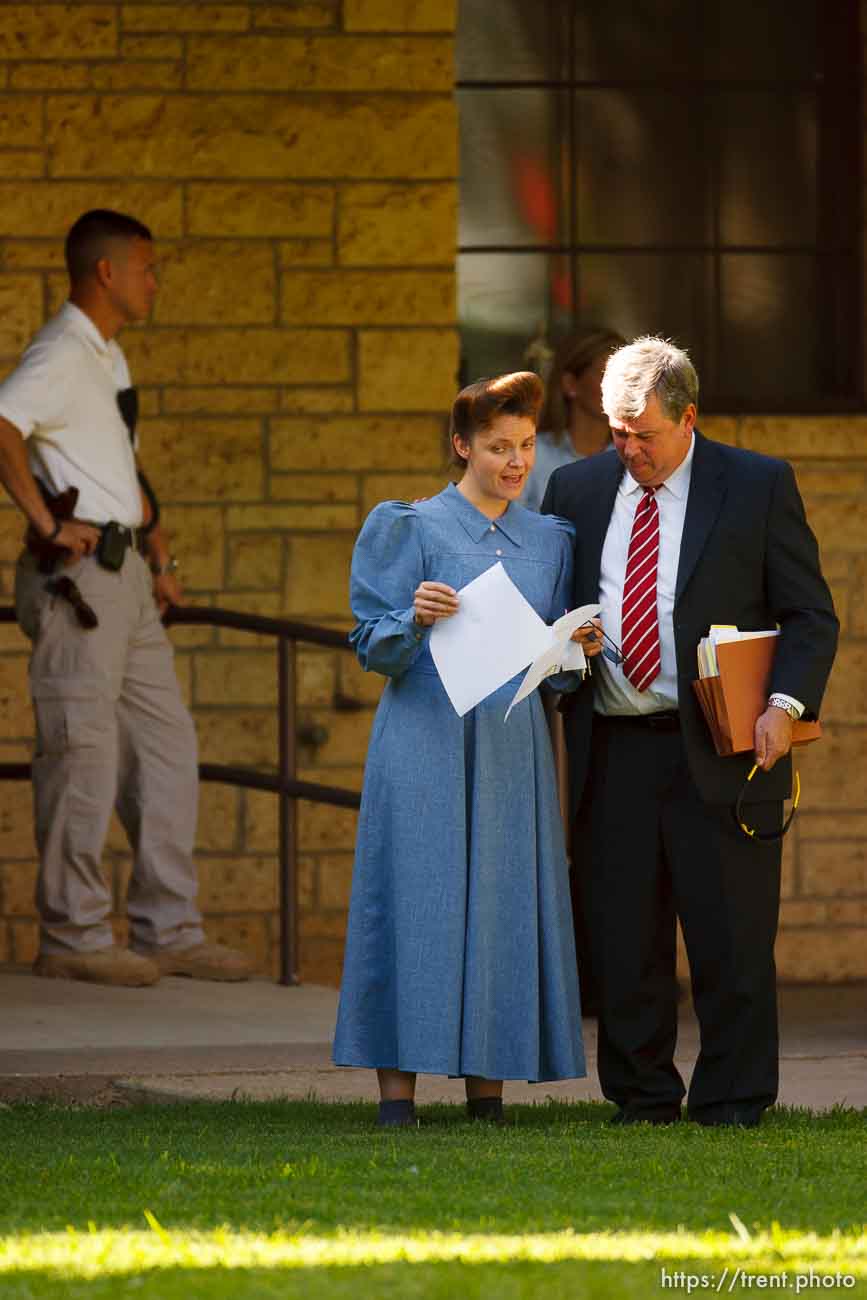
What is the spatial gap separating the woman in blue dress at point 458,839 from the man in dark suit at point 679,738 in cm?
12

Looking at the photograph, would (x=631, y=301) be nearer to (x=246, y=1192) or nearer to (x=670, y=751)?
(x=670, y=751)

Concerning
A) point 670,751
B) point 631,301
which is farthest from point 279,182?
point 670,751

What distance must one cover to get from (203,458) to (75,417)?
1.39 metres

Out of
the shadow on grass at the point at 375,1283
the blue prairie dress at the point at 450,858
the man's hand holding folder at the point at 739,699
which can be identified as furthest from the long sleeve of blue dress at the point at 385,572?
the shadow on grass at the point at 375,1283

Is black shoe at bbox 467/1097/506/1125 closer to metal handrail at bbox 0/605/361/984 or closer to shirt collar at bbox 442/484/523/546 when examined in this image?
shirt collar at bbox 442/484/523/546

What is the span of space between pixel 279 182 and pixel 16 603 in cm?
206

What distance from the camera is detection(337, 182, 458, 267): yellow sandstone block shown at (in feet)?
29.6

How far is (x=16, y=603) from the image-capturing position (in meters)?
7.72

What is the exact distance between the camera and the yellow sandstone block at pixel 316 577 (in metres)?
9.01

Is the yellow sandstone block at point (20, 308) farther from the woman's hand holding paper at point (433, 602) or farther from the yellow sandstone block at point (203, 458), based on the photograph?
the woman's hand holding paper at point (433, 602)

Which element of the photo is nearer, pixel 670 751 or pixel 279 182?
pixel 670 751

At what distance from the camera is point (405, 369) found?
9078 millimetres

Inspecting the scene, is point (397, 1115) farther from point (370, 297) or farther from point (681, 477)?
point (370, 297)

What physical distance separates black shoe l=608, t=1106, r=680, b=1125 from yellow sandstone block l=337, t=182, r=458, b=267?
412cm
